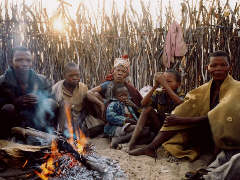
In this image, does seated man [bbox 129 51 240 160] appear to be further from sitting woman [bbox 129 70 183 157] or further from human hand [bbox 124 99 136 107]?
human hand [bbox 124 99 136 107]

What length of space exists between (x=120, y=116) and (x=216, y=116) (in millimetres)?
1433

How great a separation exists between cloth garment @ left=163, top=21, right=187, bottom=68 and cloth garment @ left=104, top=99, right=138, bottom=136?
3.56 feet

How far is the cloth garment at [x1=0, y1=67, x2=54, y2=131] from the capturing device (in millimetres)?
3088

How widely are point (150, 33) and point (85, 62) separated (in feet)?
4.34

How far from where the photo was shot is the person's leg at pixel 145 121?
3.04 metres

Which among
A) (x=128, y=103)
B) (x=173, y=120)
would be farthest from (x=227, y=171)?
(x=128, y=103)

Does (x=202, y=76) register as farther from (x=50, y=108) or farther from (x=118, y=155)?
(x=50, y=108)

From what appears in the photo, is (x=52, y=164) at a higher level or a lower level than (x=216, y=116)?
lower

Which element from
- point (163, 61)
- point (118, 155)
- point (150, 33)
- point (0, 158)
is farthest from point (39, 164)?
point (150, 33)

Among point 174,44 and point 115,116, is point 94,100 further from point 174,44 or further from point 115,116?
point 174,44

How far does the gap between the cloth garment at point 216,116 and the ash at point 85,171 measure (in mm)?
758

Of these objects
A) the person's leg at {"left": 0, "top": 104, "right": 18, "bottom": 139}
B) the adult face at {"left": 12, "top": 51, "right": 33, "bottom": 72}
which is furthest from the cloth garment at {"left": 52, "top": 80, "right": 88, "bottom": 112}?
the person's leg at {"left": 0, "top": 104, "right": 18, "bottom": 139}

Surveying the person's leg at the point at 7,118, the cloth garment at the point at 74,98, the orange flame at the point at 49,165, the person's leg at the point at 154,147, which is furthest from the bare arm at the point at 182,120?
the person's leg at the point at 7,118

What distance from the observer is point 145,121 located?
3.14 metres
